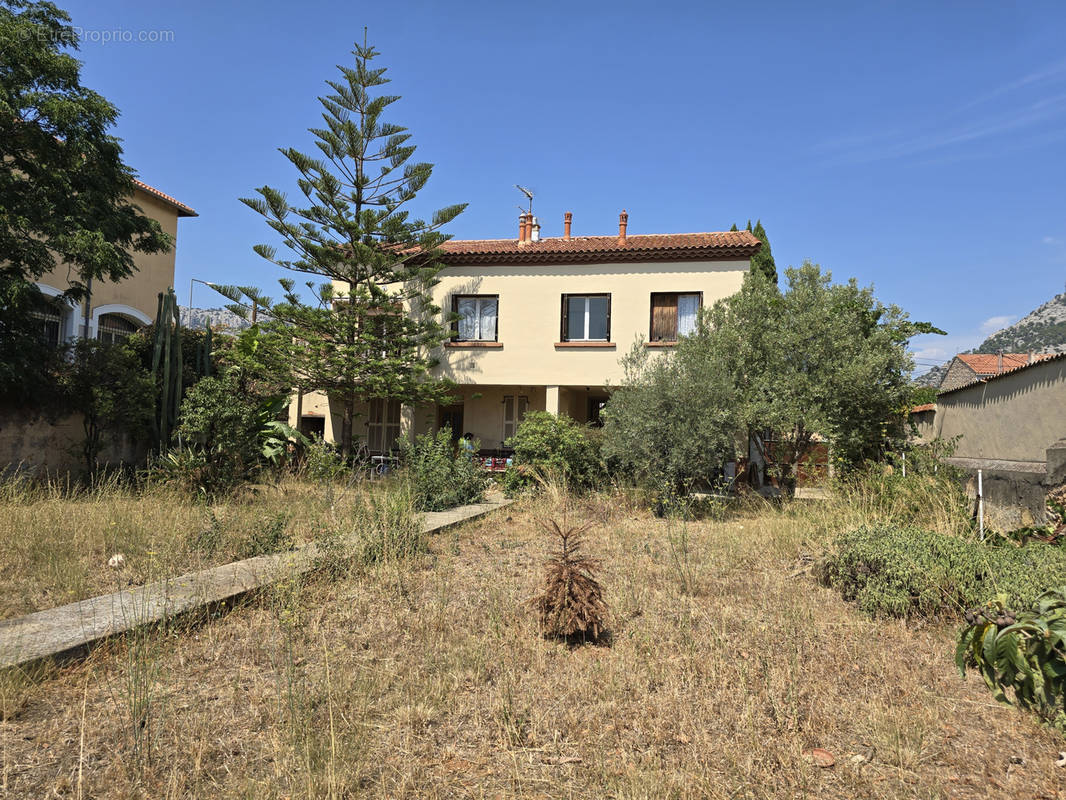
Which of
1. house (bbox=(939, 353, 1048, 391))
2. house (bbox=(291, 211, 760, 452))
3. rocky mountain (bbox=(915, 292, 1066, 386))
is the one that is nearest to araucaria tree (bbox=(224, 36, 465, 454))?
house (bbox=(291, 211, 760, 452))

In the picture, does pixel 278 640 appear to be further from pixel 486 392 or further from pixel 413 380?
pixel 486 392

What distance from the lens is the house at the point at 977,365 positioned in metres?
39.1

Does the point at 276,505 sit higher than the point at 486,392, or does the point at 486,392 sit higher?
the point at 486,392

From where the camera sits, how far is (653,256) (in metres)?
16.3

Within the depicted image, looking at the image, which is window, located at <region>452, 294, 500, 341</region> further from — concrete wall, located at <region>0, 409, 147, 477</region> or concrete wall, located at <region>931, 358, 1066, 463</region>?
concrete wall, located at <region>931, 358, 1066, 463</region>

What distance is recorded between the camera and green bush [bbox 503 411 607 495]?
1240 cm

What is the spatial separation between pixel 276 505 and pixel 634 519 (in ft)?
16.6

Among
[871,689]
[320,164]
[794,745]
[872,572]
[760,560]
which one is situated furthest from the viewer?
[320,164]

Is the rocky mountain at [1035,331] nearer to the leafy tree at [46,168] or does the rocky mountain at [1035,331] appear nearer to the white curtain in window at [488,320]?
the white curtain in window at [488,320]

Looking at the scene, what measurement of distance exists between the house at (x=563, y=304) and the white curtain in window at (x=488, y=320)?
0.09ft

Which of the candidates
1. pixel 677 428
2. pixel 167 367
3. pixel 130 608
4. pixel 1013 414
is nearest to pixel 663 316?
pixel 677 428

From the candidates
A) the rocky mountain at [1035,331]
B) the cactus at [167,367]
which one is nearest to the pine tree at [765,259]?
the cactus at [167,367]

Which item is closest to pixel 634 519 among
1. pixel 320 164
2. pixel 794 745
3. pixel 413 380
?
pixel 794 745

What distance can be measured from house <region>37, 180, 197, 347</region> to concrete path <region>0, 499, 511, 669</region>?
15499mm
